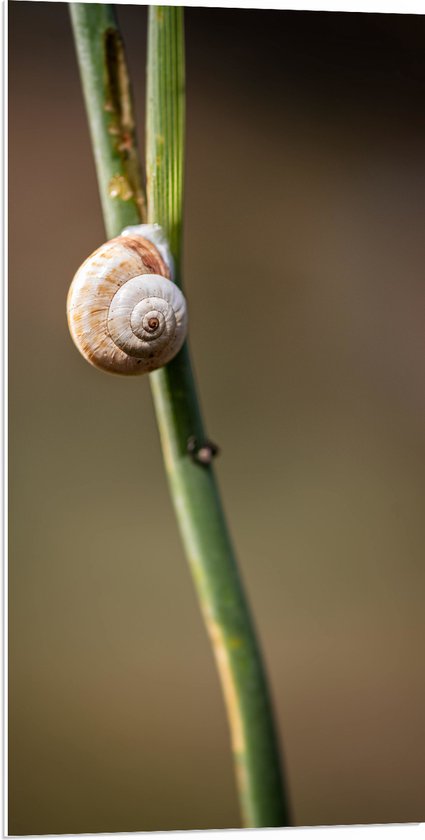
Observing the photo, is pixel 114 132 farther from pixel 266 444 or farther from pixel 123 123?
pixel 266 444

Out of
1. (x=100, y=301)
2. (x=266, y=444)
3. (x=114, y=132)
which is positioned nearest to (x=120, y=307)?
(x=100, y=301)

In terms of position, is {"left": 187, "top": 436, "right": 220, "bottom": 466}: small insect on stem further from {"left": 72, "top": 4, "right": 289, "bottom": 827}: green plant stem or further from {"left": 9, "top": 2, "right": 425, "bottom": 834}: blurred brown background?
{"left": 9, "top": 2, "right": 425, "bottom": 834}: blurred brown background

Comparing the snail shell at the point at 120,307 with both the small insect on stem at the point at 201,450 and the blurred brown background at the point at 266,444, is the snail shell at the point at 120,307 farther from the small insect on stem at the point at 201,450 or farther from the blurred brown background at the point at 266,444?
the blurred brown background at the point at 266,444

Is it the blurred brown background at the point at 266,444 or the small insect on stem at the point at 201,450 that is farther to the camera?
the blurred brown background at the point at 266,444

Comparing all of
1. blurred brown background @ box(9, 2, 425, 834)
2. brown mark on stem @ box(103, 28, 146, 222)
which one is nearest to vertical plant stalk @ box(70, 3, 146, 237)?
brown mark on stem @ box(103, 28, 146, 222)

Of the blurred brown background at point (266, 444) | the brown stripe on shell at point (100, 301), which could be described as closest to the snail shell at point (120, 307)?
the brown stripe on shell at point (100, 301)

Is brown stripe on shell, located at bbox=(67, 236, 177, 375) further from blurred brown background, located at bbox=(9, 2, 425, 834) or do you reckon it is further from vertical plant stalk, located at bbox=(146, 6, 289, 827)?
blurred brown background, located at bbox=(9, 2, 425, 834)

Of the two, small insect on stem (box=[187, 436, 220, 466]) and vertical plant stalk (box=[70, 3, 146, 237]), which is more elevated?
vertical plant stalk (box=[70, 3, 146, 237])

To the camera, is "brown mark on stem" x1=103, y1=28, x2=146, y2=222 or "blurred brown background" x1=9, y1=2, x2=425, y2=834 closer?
"brown mark on stem" x1=103, y1=28, x2=146, y2=222
